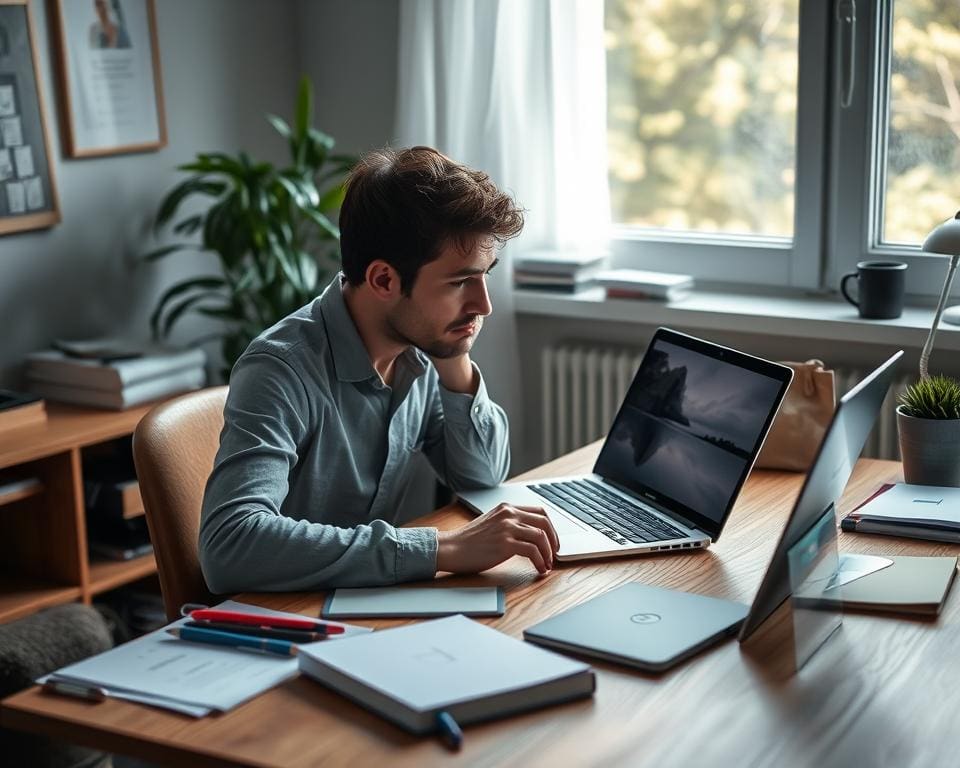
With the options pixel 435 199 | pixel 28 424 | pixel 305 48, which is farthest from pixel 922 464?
pixel 305 48

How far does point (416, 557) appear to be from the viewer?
5.03ft

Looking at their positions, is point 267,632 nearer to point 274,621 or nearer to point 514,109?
point 274,621

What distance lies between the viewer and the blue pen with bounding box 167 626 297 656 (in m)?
1.34

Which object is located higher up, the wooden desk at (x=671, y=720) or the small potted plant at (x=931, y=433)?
the small potted plant at (x=931, y=433)


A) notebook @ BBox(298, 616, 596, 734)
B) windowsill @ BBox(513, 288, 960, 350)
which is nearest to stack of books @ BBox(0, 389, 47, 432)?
windowsill @ BBox(513, 288, 960, 350)

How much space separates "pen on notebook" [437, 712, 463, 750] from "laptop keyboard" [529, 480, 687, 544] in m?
0.56

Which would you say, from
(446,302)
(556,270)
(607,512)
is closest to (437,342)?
(446,302)

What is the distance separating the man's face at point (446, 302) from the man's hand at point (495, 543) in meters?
0.30

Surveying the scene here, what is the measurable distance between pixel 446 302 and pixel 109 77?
5.11 feet

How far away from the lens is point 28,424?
2615mm

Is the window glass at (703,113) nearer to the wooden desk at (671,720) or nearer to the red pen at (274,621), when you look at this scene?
the wooden desk at (671,720)

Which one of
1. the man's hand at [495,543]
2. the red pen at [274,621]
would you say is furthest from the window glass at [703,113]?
the red pen at [274,621]

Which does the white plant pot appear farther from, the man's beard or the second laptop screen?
the man's beard

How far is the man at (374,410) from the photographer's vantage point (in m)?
1.53
